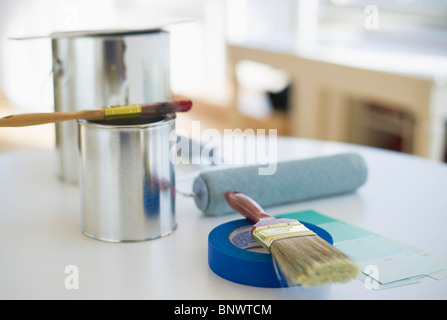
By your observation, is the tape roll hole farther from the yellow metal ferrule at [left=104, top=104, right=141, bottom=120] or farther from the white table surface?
the yellow metal ferrule at [left=104, top=104, right=141, bottom=120]

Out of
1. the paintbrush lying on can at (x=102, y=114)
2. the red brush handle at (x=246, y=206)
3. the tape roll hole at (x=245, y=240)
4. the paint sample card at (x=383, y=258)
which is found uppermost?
the paintbrush lying on can at (x=102, y=114)

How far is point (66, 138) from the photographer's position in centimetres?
92

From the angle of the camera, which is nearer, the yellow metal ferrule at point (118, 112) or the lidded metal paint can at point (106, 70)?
the yellow metal ferrule at point (118, 112)

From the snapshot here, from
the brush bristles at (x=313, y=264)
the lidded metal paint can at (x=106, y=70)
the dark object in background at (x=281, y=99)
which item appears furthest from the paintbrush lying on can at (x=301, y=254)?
the dark object in background at (x=281, y=99)

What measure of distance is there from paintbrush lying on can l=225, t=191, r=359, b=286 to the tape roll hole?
25 millimetres

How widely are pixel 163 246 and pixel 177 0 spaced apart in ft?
12.0

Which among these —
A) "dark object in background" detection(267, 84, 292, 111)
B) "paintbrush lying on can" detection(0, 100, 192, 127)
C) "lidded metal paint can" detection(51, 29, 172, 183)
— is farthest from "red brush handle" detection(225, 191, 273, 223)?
"dark object in background" detection(267, 84, 292, 111)

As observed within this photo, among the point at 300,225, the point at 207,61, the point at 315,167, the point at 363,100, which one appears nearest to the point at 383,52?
the point at 363,100

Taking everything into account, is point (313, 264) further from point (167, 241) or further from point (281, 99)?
point (281, 99)

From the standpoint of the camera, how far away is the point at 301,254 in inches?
20.7

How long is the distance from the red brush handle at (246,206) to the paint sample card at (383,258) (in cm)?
10

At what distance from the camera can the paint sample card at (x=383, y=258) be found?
58 cm

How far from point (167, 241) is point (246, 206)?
4.0 inches

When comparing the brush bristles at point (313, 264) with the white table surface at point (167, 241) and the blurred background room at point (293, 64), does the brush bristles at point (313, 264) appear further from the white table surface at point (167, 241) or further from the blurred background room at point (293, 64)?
the blurred background room at point (293, 64)
